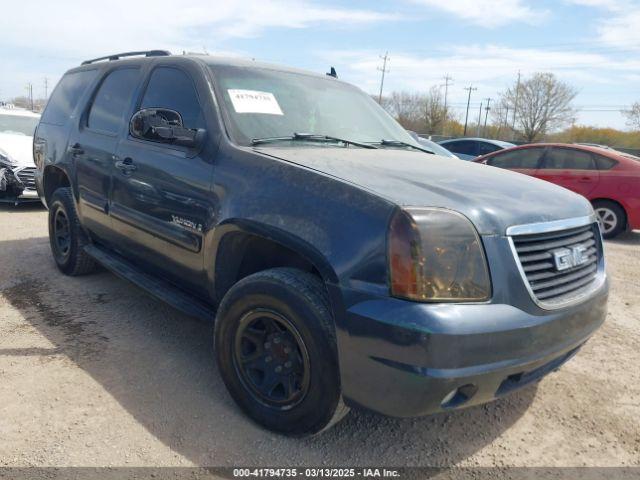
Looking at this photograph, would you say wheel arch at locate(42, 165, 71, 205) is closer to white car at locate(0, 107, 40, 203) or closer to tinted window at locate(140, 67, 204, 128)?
tinted window at locate(140, 67, 204, 128)

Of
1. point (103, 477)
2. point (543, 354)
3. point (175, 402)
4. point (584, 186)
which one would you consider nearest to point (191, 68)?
point (175, 402)

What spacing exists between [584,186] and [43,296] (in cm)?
786

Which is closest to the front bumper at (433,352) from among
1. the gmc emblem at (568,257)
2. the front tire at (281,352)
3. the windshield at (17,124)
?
the front tire at (281,352)

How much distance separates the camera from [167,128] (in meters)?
3.01

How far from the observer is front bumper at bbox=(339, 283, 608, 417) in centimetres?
198

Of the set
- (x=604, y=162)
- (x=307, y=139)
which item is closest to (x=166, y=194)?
(x=307, y=139)

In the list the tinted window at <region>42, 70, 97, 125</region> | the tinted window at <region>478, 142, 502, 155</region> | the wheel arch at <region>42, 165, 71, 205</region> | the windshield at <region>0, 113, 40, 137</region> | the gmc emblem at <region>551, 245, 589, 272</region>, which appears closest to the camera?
the gmc emblem at <region>551, 245, 589, 272</region>

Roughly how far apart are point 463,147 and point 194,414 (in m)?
14.3

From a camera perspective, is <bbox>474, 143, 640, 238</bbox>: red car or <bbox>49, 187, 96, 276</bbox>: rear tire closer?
<bbox>49, 187, 96, 276</bbox>: rear tire

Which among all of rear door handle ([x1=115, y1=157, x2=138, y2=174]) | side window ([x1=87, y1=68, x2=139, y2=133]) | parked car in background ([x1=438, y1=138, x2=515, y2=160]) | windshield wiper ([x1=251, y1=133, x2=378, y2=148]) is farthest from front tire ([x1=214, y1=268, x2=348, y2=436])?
parked car in background ([x1=438, y1=138, x2=515, y2=160])

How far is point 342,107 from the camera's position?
3693 millimetres

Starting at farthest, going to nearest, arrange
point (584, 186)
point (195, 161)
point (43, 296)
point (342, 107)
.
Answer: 1. point (584, 186)
2. point (43, 296)
3. point (342, 107)
4. point (195, 161)

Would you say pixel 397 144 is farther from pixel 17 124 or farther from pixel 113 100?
pixel 17 124

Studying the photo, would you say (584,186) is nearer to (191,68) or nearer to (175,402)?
(191,68)
